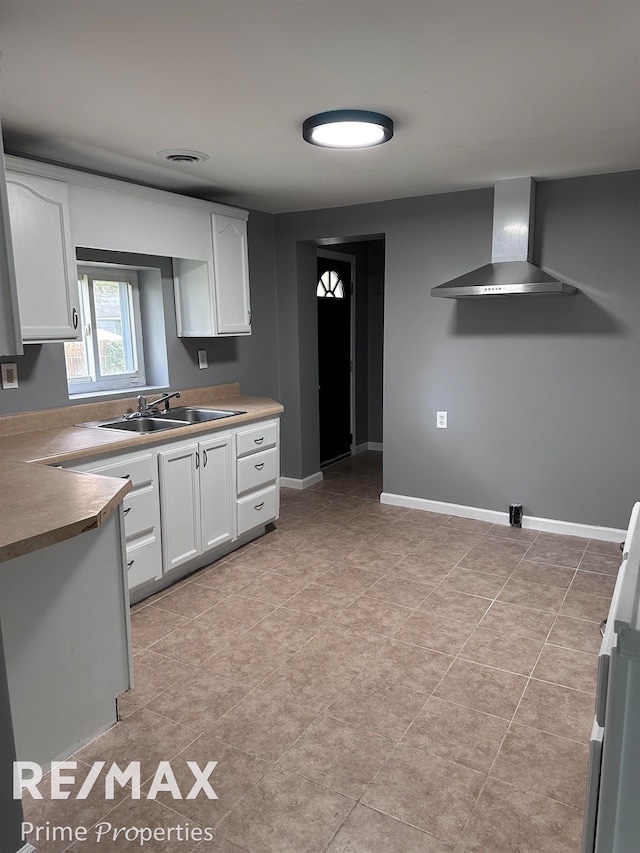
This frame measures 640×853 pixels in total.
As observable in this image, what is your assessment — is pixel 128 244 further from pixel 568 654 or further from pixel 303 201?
pixel 568 654

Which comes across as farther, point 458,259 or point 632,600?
point 458,259

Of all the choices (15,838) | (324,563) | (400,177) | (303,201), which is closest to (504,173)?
(400,177)

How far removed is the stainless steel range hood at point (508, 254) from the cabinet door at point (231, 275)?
4.38 feet

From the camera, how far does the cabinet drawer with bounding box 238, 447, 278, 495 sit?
12.4 ft

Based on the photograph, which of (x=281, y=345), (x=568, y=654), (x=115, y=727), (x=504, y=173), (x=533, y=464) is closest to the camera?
(x=115, y=727)

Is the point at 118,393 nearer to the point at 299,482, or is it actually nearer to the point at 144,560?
the point at 144,560

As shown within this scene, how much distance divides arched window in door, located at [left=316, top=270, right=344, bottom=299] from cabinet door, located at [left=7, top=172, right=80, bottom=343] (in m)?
2.76

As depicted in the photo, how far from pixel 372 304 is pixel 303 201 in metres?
2.19

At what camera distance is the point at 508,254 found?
3.84 metres

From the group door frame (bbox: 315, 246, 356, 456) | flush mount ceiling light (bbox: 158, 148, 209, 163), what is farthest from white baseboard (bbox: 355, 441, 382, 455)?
flush mount ceiling light (bbox: 158, 148, 209, 163)

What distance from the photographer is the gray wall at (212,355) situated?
3.20 meters

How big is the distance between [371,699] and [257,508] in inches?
70.4

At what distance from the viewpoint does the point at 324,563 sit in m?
3.63

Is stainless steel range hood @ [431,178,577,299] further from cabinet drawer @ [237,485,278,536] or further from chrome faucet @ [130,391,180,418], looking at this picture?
chrome faucet @ [130,391,180,418]
